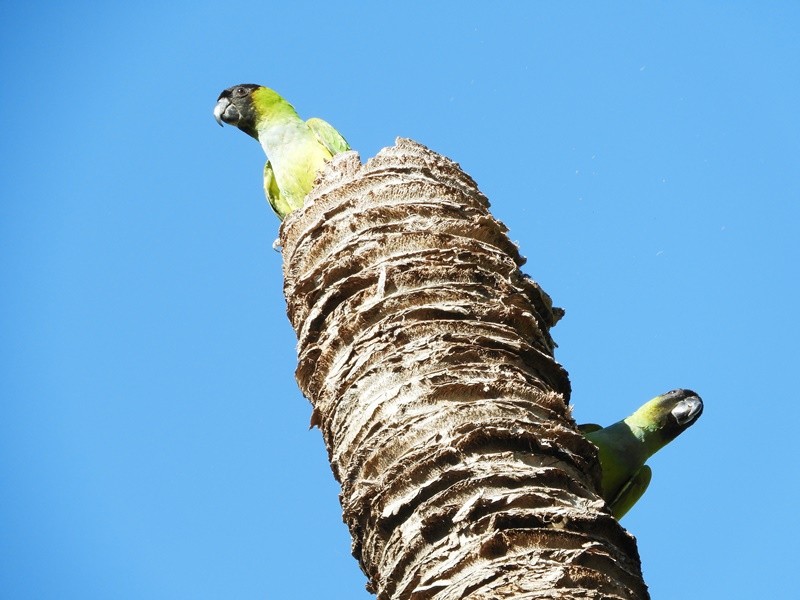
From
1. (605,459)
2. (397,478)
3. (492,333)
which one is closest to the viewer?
(397,478)

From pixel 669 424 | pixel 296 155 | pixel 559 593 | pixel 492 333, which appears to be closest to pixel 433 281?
pixel 492 333

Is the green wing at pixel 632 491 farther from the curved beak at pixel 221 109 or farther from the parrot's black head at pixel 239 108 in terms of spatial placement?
the curved beak at pixel 221 109

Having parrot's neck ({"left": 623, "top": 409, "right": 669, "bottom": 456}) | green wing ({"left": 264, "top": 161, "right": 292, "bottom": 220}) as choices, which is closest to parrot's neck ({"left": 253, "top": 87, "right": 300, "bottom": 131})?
Result: green wing ({"left": 264, "top": 161, "right": 292, "bottom": 220})

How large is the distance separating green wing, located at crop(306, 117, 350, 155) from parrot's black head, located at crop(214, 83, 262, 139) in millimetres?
763

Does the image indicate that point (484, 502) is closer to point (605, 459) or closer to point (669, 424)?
point (605, 459)

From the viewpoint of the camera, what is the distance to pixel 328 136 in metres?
8.00

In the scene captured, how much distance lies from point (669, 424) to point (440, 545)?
406 cm

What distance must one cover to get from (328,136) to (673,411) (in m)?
3.44

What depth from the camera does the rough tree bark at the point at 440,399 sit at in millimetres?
2828

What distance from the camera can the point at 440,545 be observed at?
9.50 ft

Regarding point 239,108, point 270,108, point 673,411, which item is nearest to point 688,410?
point 673,411

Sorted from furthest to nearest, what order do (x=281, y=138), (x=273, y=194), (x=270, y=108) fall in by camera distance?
(x=270, y=108), (x=281, y=138), (x=273, y=194)

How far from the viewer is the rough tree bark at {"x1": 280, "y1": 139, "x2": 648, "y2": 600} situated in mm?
2828

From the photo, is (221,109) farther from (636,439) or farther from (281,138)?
(636,439)
